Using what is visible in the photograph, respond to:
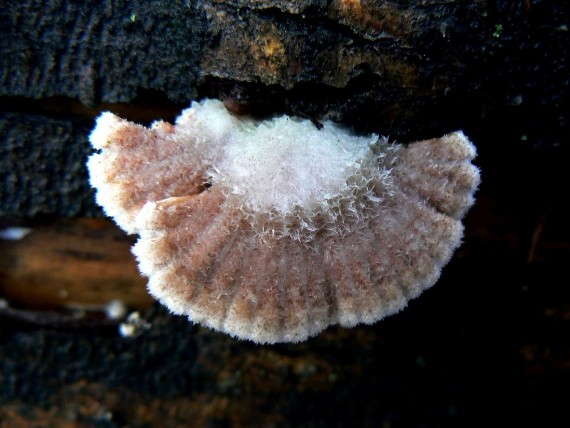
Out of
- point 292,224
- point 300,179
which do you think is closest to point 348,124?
point 300,179

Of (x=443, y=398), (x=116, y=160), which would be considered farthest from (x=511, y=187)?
(x=116, y=160)

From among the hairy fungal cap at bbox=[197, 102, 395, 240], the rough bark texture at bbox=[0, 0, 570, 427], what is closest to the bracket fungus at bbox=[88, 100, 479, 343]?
the hairy fungal cap at bbox=[197, 102, 395, 240]

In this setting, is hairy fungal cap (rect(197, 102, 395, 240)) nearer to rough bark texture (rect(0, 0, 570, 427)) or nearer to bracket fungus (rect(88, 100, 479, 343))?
bracket fungus (rect(88, 100, 479, 343))

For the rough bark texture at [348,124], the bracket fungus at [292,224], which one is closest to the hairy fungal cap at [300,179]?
the bracket fungus at [292,224]

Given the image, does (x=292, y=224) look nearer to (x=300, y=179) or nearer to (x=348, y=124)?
(x=300, y=179)

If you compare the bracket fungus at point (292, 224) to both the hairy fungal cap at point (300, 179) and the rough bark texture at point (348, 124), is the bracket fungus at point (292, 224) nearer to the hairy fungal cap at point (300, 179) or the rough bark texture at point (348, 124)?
the hairy fungal cap at point (300, 179)

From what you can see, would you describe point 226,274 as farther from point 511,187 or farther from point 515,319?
point 515,319
